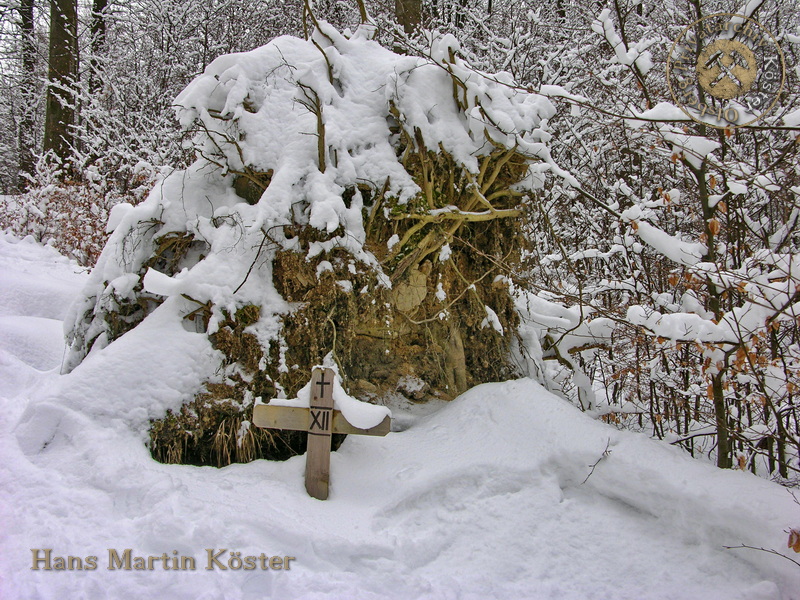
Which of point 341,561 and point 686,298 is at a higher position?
point 686,298

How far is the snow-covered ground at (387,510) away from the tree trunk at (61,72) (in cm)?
696

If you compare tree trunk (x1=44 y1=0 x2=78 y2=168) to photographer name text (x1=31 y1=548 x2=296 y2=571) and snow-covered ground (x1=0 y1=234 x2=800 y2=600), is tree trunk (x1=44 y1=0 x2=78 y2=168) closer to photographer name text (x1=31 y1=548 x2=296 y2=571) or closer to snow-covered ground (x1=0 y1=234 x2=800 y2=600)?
snow-covered ground (x1=0 y1=234 x2=800 y2=600)

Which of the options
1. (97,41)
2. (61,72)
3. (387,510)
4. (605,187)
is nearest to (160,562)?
(387,510)

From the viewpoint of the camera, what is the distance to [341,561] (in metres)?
2.12

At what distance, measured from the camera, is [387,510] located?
248 centimetres

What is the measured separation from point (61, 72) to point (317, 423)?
28.6 ft

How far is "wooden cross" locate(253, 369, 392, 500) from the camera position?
2578 mm

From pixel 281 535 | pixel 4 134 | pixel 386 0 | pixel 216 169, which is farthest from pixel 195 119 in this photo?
pixel 4 134

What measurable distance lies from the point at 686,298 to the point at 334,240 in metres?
2.01

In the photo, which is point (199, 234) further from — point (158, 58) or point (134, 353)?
point (158, 58)

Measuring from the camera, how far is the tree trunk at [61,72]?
27.0 ft

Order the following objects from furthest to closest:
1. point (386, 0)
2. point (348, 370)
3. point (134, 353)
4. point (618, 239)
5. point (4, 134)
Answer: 1. point (4, 134)
2. point (386, 0)
3. point (618, 239)
4. point (348, 370)
5. point (134, 353)

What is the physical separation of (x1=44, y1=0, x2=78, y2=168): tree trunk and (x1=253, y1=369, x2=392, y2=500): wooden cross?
7741mm

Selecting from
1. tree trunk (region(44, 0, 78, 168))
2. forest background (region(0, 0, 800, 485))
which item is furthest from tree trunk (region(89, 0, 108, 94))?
tree trunk (region(44, 0, 78, 168))
